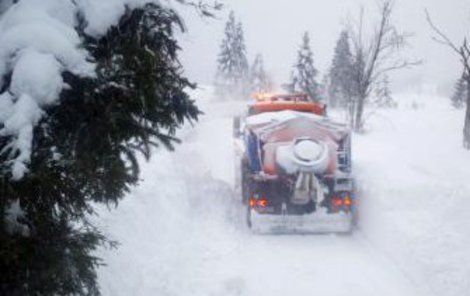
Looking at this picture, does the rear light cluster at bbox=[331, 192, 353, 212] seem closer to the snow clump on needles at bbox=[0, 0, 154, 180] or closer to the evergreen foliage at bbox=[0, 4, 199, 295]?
the evergreen foliage at bbox=[0, 4, 199, 295]

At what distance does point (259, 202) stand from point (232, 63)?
56.9 m

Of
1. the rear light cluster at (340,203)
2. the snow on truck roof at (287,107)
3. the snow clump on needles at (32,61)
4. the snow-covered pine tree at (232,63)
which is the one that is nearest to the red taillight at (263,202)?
the rear light cluster at (340,203)

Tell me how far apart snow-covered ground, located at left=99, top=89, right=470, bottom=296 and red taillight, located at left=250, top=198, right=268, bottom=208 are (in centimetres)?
67

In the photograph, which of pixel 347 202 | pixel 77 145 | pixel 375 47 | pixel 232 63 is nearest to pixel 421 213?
pixel 347 202

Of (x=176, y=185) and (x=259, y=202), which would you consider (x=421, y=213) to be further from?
(x=176, y=185)

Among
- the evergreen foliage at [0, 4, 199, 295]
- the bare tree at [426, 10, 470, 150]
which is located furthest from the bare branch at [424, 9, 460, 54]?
the evergreen foliage at [0, 4, 199, 295]

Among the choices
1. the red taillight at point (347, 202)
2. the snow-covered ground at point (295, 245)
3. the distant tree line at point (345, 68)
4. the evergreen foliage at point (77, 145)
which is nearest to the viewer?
the evergreen foliage at point (77, 145)

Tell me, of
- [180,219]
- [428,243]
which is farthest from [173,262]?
[428,243]

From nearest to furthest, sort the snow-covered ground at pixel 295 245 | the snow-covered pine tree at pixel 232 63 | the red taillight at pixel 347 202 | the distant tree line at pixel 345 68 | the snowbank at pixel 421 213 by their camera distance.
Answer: the snow-covered ground at pixel 295 245
the snowbank at pixel 421 213
the red taillight at pixel 347 202
the distant tree line at pixel 345 68
the snow-covered pine tree at pixel 232 63

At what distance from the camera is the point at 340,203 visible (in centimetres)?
1055

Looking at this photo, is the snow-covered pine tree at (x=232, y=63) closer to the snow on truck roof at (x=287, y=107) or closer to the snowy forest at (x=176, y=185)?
the snowy forest at (x=176, y=185)

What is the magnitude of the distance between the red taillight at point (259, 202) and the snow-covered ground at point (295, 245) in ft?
2.20

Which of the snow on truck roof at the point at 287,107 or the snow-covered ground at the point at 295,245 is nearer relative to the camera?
the snow-covered ground at the point at 295,245

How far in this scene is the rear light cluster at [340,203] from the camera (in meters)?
10.5
